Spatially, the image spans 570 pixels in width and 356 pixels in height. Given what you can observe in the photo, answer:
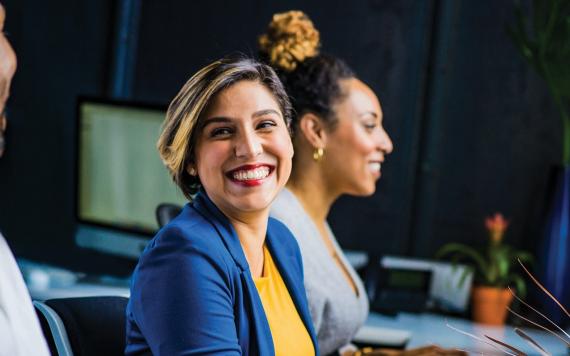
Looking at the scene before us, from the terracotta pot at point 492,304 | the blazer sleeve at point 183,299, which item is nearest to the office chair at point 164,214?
the blazer sleeve at point 183,299

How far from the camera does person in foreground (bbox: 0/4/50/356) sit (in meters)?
1.09

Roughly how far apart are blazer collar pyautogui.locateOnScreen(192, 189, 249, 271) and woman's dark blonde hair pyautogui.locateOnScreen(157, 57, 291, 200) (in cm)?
5

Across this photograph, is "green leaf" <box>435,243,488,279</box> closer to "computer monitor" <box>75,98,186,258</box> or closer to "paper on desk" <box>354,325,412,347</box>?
"paper on desk" <box>354,325,412,347</box>

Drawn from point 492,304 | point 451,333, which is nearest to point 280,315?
point 451,333

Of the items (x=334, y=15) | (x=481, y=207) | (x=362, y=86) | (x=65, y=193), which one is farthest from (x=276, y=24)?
(x=65, y=193)

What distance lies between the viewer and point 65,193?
11.8ft

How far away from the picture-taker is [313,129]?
219cm

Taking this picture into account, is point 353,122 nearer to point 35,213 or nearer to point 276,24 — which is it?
point 276,24

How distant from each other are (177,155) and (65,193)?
221 cm

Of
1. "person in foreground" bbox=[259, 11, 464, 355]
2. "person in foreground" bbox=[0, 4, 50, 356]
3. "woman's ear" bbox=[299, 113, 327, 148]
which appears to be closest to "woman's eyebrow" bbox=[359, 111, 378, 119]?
"person in foreground" bbox=[259, 11, 464, 355]

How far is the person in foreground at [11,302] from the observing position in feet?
3.58

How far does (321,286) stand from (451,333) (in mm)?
732

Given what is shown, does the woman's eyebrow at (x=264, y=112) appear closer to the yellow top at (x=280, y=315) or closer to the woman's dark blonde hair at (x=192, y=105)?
the woman's dark blonde hair at (x=192, y=105)

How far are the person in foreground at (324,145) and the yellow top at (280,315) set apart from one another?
44cm
